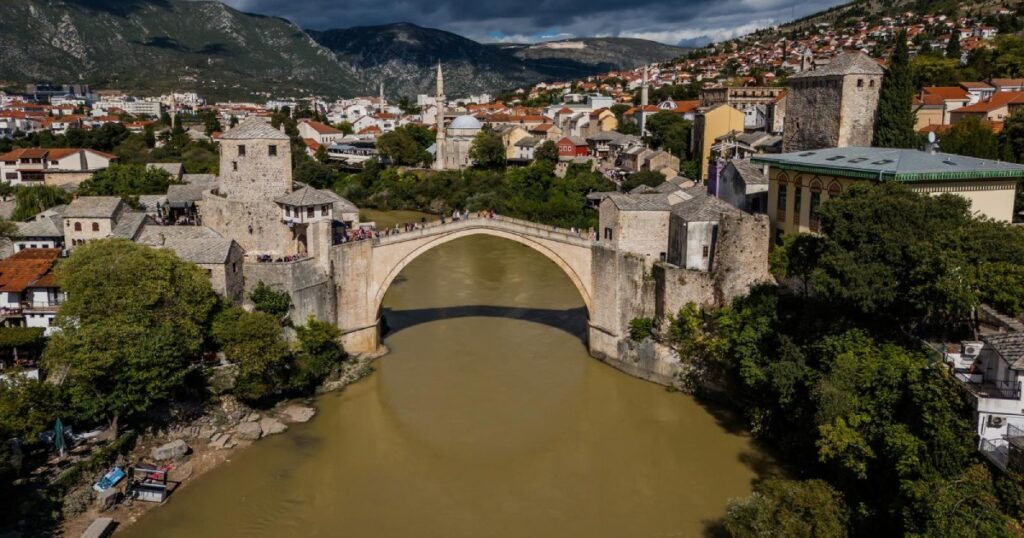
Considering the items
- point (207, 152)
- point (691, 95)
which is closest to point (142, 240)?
point (207, 152)

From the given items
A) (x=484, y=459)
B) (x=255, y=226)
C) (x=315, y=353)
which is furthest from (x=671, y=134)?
(x=484, y=459)

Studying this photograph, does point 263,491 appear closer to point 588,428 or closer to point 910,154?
point 588,428

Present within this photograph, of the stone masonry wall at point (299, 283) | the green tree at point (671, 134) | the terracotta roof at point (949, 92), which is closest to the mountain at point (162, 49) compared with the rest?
the green tree at point (671, 134)

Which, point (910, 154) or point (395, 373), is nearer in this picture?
point (910, 154)

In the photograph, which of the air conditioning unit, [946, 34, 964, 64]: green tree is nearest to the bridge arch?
the air conditioning unit

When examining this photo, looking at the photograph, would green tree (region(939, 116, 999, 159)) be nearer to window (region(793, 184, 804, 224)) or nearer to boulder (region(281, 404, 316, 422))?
window (region(793, 184, 804, 224))

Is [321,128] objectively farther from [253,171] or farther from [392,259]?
[392,259]
